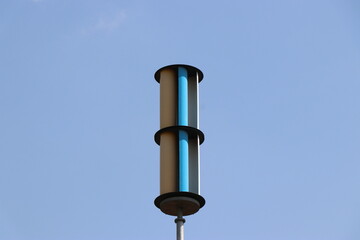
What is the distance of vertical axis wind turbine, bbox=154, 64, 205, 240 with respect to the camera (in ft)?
84.2

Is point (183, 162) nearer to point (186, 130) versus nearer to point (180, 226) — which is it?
point (186, 130)

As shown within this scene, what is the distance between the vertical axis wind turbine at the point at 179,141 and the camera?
2566cm

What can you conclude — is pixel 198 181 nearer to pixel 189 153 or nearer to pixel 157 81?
pixel 189 153

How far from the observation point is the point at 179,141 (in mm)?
26438

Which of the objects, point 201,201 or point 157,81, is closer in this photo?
point 201,201

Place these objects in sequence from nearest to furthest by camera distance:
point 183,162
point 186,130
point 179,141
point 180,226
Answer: point 180,226 < point 183,162 < point 179,141 < point 186,130

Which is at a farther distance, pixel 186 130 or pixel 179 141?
pixel 186 130

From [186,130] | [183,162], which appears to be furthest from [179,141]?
[183,162]

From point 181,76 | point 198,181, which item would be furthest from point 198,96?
point 198,181

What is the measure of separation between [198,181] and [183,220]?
1.26m

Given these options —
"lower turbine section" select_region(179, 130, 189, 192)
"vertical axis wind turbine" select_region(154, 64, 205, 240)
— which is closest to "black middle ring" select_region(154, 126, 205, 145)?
"vertical axis wind turbine" select_region(154, 64, 205, 240)

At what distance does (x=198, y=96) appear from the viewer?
90.9ft

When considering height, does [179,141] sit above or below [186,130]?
below

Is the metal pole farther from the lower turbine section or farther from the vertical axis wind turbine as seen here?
the lower turbine section
